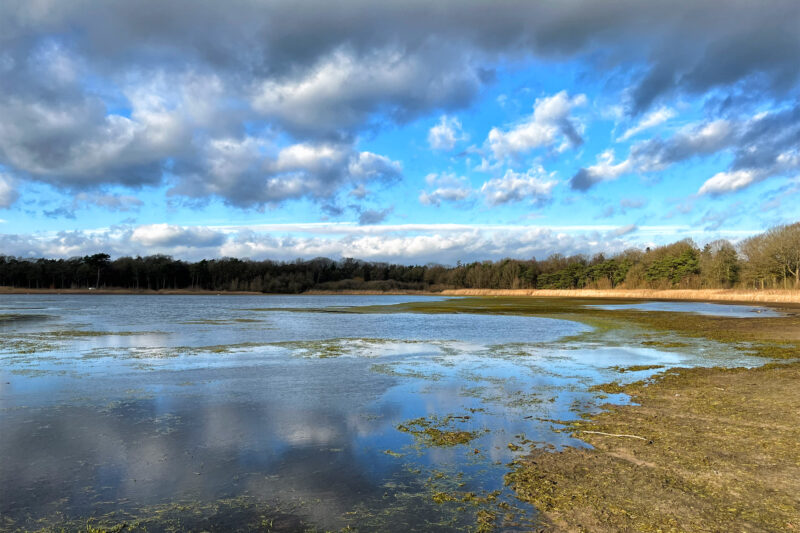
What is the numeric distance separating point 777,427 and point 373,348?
13.1 m

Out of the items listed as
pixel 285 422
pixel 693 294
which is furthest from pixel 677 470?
pixel 693 294

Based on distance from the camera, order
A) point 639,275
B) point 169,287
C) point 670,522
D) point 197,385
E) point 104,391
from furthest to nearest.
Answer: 1. point 169,287
2. point 639,275
3. point 197,385
4. point 104,391
5. point 670,522

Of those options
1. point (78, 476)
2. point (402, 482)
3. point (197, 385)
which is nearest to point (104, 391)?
point (197, 385)

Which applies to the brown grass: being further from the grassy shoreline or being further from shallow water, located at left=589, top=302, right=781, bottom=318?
the grassy shoreline

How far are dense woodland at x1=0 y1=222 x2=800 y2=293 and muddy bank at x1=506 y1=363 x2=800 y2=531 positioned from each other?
79127mm

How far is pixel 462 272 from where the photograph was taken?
170250 millimetres

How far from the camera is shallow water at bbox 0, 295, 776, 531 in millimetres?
5301

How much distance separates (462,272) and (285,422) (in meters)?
164

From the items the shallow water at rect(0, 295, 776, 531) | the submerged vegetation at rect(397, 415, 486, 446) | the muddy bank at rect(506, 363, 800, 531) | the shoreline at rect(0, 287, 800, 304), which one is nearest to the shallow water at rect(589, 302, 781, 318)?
the shoreline at rect(0, 287, 800, 304)

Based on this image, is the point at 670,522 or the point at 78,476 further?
the point at 78,476

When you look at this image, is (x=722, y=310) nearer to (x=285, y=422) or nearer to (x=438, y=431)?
(x=438, y=431)

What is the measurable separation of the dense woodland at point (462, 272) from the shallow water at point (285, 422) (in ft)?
253

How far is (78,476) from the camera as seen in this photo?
5836mm

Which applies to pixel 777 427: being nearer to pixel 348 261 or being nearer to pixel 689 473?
pixel 689 473
